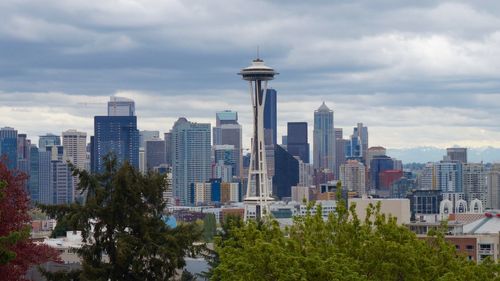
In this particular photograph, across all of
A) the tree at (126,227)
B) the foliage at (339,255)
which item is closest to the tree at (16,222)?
the tree at (126,227)

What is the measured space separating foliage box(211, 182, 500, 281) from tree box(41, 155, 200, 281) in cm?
184

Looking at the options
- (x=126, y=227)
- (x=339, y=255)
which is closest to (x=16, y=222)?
(x=126, y=227)

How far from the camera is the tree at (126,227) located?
143ft

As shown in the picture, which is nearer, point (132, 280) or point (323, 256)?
point (323, 256)

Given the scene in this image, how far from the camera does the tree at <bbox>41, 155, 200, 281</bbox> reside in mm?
43469

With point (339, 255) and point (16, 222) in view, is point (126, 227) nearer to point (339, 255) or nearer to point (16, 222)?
point (16, 222)

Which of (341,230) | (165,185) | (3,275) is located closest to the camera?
(3,275)

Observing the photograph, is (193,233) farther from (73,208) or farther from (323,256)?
(323,256)

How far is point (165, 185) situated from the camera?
45.8 m

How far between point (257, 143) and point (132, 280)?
141475 mm

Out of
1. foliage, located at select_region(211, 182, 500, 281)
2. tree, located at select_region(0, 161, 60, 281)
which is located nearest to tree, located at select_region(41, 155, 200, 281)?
tree, located at select_region(0, 161, 60, 281)

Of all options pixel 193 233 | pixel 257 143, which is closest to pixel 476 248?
pixel 257 143

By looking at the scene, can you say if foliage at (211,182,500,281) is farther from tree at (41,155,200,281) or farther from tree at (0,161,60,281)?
tree at (0,161,60,281)

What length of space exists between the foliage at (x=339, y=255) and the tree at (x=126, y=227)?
184cm
